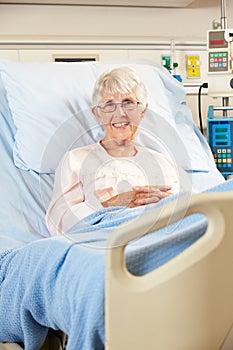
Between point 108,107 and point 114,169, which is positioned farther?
point 108,107

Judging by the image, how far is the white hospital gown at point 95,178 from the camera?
6.02 feet

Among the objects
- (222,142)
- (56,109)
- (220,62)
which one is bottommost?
(222,142)

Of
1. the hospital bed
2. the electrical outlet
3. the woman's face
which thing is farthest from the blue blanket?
the electrical outlet

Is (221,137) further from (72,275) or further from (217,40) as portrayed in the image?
(72,275)

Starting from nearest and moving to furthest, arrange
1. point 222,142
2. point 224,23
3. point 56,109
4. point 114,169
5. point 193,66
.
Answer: point 114,169 → point 56,109 → point 222,142 → point 224,23 → point 193,66

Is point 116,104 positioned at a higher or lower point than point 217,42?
lower

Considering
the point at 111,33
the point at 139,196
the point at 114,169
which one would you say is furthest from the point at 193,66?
the point at 139,196

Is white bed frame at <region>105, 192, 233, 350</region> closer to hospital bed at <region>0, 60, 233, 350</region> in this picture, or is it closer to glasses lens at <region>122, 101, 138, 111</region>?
hospital bed at <region>0, 60, 233, 350</region>

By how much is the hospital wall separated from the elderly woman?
0.79 m

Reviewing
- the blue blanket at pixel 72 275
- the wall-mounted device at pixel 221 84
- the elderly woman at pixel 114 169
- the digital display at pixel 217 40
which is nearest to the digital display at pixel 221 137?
the wall-mounted device at pixel 221 84

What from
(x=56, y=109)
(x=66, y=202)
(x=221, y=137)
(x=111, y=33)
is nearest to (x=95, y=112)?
(x=56, y=109)

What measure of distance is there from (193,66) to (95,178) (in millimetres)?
1328

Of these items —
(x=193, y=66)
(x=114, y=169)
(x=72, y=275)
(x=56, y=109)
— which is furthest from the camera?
(x=193, y=66)

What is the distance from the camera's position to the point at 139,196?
1.78m
